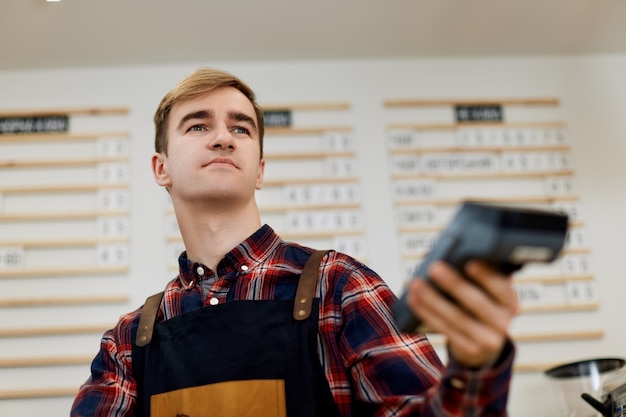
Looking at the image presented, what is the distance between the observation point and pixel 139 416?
1735mm

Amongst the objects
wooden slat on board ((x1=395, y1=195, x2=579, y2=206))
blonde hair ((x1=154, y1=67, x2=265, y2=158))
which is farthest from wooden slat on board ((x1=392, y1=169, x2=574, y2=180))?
blonde hair ((x1=154, y1=67, x2=265, y2=158))

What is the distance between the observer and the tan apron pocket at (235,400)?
1.50 meters

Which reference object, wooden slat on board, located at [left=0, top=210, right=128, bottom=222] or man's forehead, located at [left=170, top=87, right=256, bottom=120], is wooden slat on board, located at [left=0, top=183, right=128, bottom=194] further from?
man's forehead, located at [left=170, top=87, right=256, bottom=120]

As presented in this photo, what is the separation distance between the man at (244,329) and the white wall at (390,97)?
1637 mm

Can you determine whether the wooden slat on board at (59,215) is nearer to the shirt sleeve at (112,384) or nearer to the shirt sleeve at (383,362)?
the shirt sleeve at (112,384)

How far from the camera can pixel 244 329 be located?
1592mm

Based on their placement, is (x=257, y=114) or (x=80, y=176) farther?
(x=80, y=176)

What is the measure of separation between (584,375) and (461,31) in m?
1.90

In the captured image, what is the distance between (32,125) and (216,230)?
2.30 meters

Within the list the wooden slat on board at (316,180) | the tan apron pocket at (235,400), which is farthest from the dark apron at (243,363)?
the wooden slat on board at (316,180)

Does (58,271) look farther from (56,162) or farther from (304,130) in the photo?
(304,130)

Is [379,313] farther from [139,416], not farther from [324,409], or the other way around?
[139,416]

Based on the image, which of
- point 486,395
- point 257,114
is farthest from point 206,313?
point 486,395

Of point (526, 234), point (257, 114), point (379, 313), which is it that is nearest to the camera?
point (526, 234)
